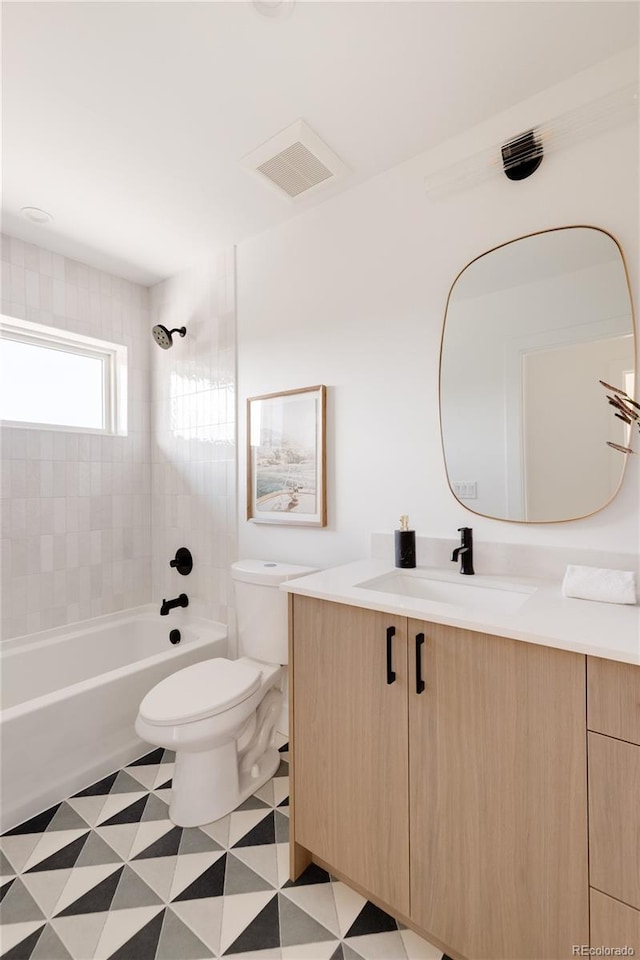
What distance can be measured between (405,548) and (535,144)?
1.38 meters

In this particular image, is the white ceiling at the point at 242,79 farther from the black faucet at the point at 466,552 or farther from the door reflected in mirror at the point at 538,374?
the black faucet at the point at 466,552

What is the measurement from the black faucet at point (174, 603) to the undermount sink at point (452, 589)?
1.45m

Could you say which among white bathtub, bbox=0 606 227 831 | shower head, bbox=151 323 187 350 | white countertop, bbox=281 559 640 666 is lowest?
white bathtub, bbox=0 606 227 831

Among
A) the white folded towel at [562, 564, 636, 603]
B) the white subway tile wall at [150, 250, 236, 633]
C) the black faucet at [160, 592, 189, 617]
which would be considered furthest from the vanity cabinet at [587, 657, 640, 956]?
the black faucet at [160, 592, 189, 617]

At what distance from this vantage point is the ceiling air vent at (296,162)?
5.28ft

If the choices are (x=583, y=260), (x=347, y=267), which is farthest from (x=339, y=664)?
(x=347, y=267)

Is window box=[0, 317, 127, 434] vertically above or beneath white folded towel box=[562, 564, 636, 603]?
above

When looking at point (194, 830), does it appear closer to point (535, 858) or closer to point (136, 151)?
point (535, 858)

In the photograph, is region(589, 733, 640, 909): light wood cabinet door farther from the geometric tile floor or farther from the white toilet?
the white toilet

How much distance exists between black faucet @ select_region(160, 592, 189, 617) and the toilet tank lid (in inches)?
26.9

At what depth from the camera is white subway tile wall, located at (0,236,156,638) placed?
2.24m

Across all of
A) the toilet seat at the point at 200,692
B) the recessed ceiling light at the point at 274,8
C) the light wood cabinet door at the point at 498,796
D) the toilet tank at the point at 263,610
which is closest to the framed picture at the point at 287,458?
the toilet tank at the point at 263,610

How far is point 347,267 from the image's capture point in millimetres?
1909

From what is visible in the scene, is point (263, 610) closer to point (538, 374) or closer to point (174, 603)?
point (174, 603)
